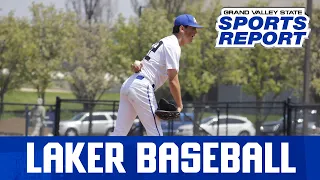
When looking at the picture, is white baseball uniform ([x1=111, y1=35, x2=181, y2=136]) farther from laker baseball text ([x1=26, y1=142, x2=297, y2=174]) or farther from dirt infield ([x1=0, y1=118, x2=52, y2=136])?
dirt infield ([x1=0, y1=118, x2=52, y2=136])

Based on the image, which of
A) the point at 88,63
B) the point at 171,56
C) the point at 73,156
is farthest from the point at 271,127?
the point at 73,156

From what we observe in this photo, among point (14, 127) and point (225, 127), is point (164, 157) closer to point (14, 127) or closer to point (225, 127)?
point (225, 127)

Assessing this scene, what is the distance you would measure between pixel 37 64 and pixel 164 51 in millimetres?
17727

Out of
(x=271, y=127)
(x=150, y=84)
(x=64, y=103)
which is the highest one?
(x=150, y=84)

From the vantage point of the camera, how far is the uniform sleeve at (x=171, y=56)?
6.85 m

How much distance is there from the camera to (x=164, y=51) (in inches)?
272

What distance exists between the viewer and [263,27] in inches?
448

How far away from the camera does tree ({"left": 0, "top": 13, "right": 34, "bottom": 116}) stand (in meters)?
23.4

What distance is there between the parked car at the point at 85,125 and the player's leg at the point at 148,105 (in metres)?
11.2

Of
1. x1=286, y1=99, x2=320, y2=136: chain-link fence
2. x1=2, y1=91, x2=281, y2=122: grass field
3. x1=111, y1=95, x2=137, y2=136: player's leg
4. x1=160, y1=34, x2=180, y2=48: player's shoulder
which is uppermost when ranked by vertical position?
x1=160, y1=34, x2=180, y2=48: player's shoulder

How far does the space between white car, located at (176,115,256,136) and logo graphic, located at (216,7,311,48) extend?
6462mm

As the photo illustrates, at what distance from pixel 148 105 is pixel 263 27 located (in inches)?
190

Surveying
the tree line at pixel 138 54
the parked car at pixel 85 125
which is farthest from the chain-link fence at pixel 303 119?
the tree line at pixel 138 54

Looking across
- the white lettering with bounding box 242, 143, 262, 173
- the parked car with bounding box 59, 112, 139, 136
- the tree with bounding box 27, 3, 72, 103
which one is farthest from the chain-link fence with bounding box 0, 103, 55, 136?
the white lettering with bounding box 242, 143, 262, 173
